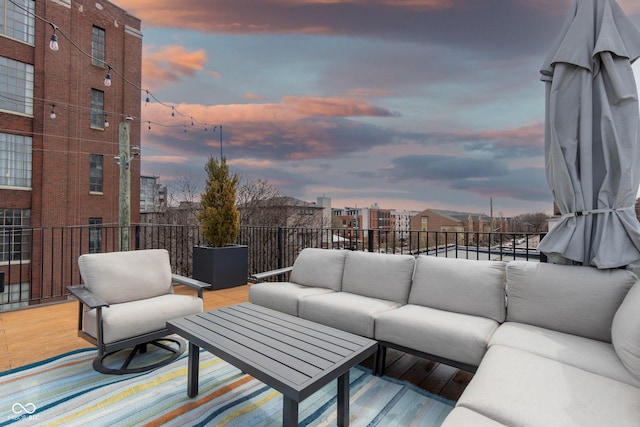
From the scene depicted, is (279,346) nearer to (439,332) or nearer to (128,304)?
(439,332)

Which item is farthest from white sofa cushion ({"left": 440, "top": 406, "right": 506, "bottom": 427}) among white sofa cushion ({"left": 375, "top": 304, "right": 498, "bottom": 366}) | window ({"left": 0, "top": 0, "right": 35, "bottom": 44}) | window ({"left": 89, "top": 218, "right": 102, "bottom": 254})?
window ({"left": 0, "top": 0, "right": 35, "bottom": 44})

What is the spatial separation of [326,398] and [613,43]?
303 centimetres

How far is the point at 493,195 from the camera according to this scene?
9656mm

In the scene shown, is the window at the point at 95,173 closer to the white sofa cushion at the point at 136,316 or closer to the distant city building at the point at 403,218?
the distant city building at the point at 403,218

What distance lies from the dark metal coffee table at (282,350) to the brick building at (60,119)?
1070 cm

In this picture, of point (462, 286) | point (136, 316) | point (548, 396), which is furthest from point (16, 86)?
point (548, 396)

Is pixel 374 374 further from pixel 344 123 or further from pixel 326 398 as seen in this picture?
pixel 344 123

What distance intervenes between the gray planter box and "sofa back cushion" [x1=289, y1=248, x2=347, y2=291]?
6.23 feet

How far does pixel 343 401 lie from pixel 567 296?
5.28ft

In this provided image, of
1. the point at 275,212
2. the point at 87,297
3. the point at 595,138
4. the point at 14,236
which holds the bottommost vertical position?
the point at 14,236

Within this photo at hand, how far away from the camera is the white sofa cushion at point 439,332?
6.21 feet

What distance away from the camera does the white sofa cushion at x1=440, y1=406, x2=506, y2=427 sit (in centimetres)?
109

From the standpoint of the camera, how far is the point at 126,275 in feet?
8.89

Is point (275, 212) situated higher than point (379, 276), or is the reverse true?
point (275, 212)
